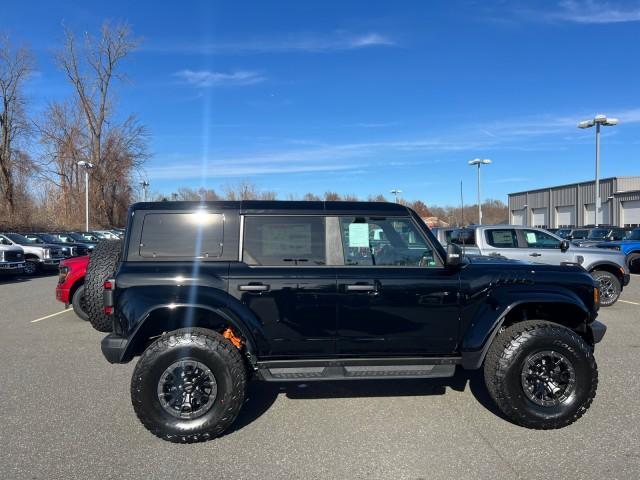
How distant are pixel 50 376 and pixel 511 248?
→ 28.6 feet

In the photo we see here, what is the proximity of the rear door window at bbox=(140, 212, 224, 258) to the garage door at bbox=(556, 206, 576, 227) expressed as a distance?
5609cm

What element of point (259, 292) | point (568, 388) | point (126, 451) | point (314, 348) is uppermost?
point (259, 292)

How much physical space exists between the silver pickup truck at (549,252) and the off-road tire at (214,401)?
746 cm

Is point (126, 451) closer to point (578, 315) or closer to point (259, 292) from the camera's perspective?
point (259, 292)

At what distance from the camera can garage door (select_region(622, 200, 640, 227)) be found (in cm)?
4278

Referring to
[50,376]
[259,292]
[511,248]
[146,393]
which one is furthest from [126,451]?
[511,248]

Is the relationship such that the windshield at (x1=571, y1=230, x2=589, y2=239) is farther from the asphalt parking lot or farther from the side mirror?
the side mirror

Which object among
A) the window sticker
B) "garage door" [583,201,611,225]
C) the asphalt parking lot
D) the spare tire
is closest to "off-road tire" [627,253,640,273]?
the asphalt parking lot

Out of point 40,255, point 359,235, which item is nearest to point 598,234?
point 359,235

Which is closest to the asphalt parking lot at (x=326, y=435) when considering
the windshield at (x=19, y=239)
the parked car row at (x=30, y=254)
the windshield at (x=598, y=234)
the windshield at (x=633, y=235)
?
the parked car row at (x=30, y=254)

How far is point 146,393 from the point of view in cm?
393

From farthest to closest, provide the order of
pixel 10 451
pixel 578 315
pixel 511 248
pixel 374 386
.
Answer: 1. pixel 511 248
2. pixel 374 386
3. pixel 578 315
4. pixel 10 451

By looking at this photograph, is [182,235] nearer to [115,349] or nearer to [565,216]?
[115,349]

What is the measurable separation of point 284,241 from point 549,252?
8044mm
